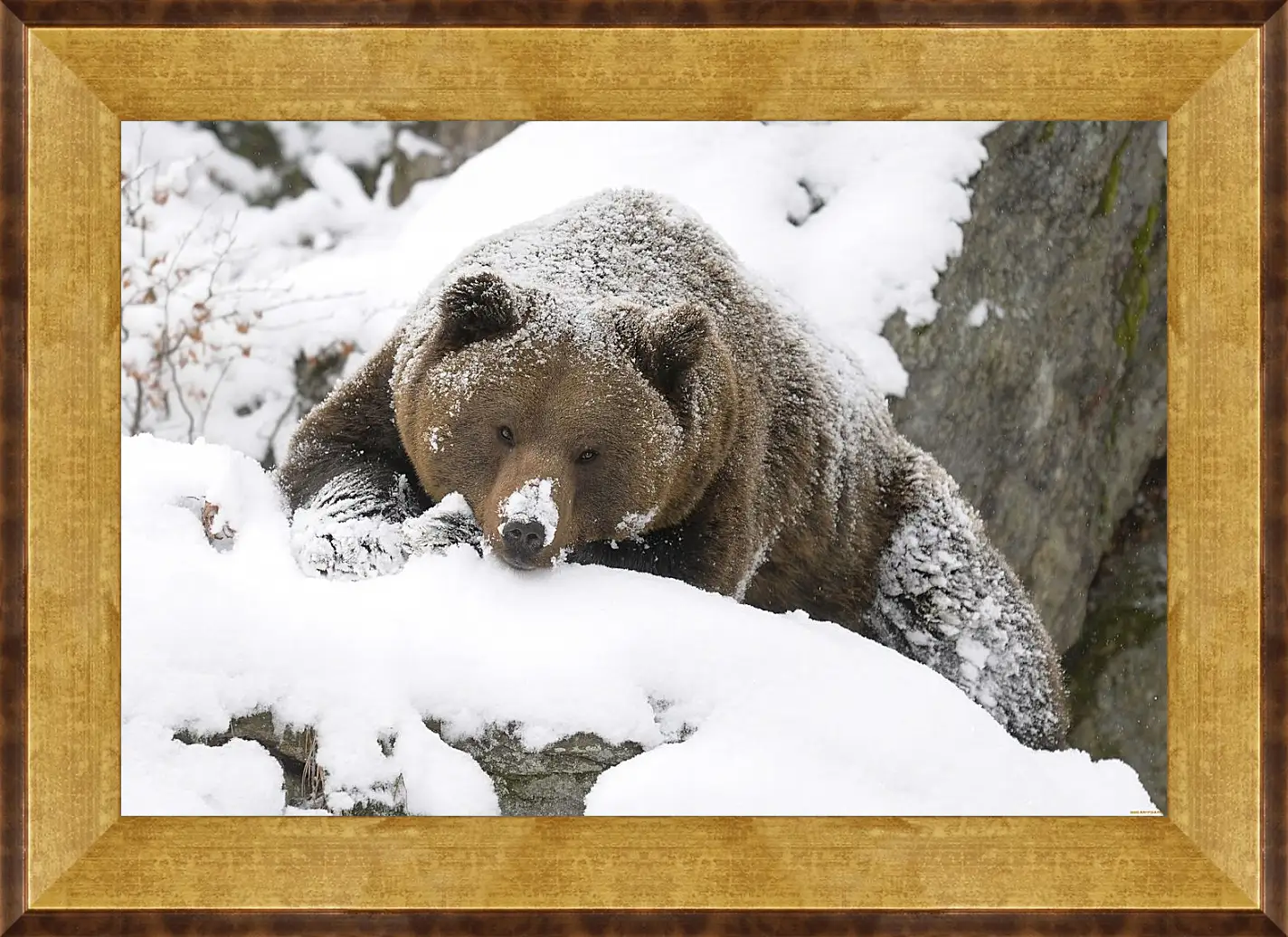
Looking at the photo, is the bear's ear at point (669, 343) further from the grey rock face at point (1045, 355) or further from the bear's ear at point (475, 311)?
the grey rock face at point (1045, 355)

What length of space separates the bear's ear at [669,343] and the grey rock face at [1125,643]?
7.10 ft

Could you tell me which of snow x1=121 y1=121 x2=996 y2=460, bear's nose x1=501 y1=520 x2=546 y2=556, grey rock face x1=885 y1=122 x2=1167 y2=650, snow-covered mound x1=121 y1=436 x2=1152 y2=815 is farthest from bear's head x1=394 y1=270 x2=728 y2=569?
grey rock face x1=885 y1=122 x2=1167 y2=650

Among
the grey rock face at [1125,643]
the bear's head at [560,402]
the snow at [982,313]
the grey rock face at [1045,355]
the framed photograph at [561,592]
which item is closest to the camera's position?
the framed photograph at [561,592]

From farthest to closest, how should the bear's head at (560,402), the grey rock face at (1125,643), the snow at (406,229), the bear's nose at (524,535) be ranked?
the snow at (406,229), the grey rock face at (1125,643), the bear's head at (560,402), the bear's nose at (524,535)

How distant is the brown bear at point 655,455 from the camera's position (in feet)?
15.5

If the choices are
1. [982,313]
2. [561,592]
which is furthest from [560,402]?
[982,313]

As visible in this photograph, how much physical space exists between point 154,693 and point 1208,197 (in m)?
3.42

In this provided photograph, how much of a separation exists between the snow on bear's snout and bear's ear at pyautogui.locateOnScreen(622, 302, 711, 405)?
0.63 m

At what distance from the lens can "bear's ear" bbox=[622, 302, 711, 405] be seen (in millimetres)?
4758

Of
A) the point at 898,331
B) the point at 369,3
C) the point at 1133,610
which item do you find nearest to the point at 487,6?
the point at 369,3

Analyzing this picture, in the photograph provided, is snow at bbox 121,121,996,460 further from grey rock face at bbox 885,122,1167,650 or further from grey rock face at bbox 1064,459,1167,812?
grey rock face at bbox 1064,459,1167,812

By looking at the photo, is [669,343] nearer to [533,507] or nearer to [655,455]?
[655,455]

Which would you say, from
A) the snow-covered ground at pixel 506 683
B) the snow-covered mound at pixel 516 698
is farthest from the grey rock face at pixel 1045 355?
the snow-covered mound at pixel 516 698

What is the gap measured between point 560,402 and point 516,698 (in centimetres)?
122
